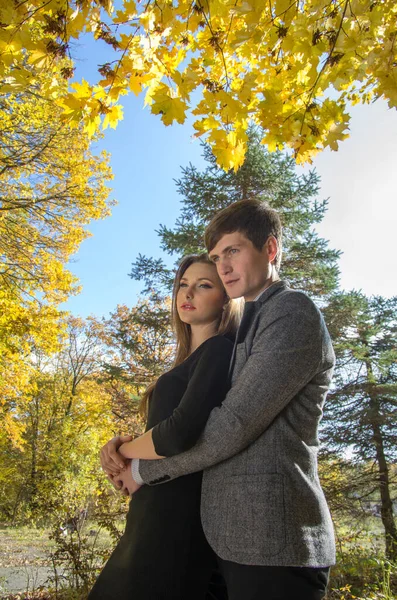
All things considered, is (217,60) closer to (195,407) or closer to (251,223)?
(251,223)

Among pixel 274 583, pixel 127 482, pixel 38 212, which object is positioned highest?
pixel 38 212

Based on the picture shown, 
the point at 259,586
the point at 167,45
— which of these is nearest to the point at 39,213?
the point at 167,45

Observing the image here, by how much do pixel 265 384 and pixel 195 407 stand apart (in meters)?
0.27

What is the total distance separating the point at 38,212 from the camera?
7.54m

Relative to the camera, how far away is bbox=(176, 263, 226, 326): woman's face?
192 centimetres

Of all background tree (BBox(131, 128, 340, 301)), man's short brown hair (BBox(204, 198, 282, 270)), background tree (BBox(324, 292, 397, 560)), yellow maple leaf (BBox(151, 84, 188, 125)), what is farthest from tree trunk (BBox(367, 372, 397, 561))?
yellow maple leaf (BBox(151, 84, 188, 125))

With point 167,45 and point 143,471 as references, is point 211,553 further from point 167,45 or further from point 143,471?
point 167,45

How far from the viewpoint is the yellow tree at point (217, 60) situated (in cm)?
160

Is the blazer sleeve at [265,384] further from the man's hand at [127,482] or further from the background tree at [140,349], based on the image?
the background tree at [140,349]

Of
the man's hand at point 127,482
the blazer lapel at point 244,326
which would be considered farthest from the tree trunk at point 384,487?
the blazer lapel at point 244,326

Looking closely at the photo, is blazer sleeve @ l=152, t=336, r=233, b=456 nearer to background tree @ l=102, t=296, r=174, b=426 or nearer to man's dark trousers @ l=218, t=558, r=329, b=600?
man's dark trousers @ l=218, t=558, r=329, b=600

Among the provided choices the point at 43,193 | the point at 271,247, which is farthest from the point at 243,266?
the point at 43,193

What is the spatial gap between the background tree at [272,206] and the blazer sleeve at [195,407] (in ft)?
21.6

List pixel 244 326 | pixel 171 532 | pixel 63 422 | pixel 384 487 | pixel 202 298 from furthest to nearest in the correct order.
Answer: pixel 63 422
pixel 384 487
pixel 202 298
pixel 244 326
pixel 171 532
